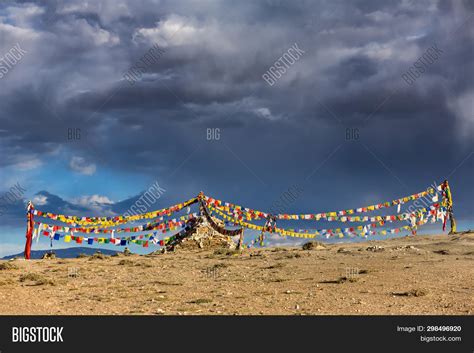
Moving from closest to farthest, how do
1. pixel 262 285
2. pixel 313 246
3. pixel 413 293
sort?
pixel 413 293 → pixel 262 285 → pixel 313 246

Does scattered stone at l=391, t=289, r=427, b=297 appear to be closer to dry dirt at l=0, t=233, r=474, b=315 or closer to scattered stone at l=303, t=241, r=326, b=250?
dry dirt at l=0, t=233, r=474, b=315

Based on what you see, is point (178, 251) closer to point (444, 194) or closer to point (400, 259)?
point (400, 259)

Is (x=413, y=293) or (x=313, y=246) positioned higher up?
(x=313, y=246)

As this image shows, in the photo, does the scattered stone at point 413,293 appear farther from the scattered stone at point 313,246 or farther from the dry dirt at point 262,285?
the scattered stone at point 313,246

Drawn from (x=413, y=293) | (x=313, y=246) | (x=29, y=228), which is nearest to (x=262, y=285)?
→ (x=413, y=293)

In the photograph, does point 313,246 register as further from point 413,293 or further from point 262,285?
point 413,293

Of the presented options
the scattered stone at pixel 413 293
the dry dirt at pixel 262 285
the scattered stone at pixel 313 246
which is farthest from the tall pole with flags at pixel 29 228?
the scattered stone at pixel 413 293

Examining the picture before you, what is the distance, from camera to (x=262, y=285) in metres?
18.9

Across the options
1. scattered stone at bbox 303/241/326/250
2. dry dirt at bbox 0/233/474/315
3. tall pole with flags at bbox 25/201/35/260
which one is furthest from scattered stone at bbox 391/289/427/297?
tall pole with flags at bbox 25/201/35/260

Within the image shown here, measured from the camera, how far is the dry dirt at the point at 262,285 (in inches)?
579

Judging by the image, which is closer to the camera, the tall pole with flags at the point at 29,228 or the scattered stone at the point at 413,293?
the scattered stone at the point at 413,293

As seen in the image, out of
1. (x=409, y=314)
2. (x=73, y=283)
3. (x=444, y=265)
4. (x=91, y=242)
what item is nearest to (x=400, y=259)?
(x=444, y=265)
